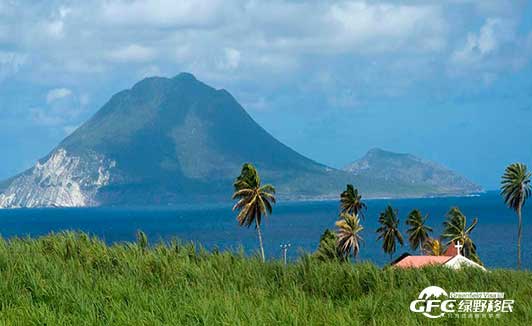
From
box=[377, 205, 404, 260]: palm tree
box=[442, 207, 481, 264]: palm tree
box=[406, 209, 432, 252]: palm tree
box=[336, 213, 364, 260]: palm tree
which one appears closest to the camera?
box=[336, 213, 364, 260]: palm tree

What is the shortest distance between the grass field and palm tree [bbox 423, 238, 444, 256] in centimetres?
6766

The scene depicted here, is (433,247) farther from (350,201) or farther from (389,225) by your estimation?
(350,201)

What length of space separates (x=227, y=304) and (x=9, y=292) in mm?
5663

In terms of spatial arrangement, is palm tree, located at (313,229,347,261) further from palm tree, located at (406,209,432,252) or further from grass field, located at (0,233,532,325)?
grass field, located at (0,233,532,325)

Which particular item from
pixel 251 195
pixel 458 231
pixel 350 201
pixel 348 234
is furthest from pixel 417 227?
pixel 251 195

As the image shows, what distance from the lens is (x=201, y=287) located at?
18250 mm

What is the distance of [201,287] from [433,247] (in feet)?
250

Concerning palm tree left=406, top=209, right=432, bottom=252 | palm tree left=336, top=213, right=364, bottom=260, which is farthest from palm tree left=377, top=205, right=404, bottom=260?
palm tree left=336, top=213, right=364, bottom=260

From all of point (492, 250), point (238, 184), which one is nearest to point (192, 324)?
point (238, 184)

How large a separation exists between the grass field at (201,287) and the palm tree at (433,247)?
6766 cm

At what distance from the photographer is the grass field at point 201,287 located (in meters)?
15.0

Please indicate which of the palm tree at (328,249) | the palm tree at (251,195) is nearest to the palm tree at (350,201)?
the palm tree at (328,249)

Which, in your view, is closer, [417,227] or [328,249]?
[328,249]

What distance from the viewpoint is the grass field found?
15.0 metres
